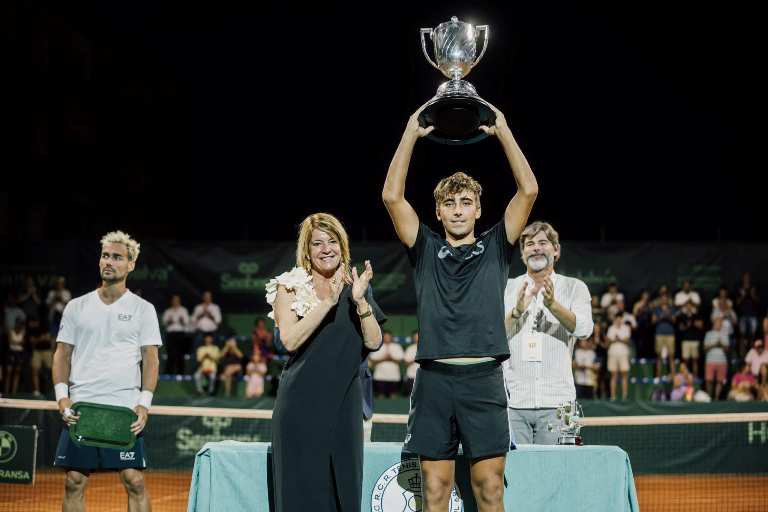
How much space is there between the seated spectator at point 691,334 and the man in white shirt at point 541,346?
38.7 ft

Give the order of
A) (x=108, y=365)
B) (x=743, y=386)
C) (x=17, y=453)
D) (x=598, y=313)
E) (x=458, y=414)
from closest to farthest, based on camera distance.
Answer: (x=458, y=414) < (x=108, y=365) < (x=17, y=453) < (x=743, y=386) < (x=598, y=313)

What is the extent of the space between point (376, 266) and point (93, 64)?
16.3 metres

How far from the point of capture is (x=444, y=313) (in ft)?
14.7

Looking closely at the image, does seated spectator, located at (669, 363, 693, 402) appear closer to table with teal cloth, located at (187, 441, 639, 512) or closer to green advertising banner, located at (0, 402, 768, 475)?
green advertising banner, located at (0, 402, 768, 475)

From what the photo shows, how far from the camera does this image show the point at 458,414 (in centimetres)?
441

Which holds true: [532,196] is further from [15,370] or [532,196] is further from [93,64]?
[93,64]

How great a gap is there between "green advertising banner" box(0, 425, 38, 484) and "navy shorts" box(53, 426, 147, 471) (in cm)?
288

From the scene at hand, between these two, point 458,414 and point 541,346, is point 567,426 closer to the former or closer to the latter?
point 541,346

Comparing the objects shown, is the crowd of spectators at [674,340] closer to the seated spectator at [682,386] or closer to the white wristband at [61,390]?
the seated spectator at [682,386]

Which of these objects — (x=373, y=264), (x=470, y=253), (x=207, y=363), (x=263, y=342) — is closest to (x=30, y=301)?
(x=207, y=363)

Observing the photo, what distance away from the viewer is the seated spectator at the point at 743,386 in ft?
50.1

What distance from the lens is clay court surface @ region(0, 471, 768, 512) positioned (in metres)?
10.2

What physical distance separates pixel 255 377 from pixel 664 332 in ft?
25.8

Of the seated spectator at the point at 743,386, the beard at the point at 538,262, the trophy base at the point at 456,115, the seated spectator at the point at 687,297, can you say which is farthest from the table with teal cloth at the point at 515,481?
the seated spectator at the point at 687,297
